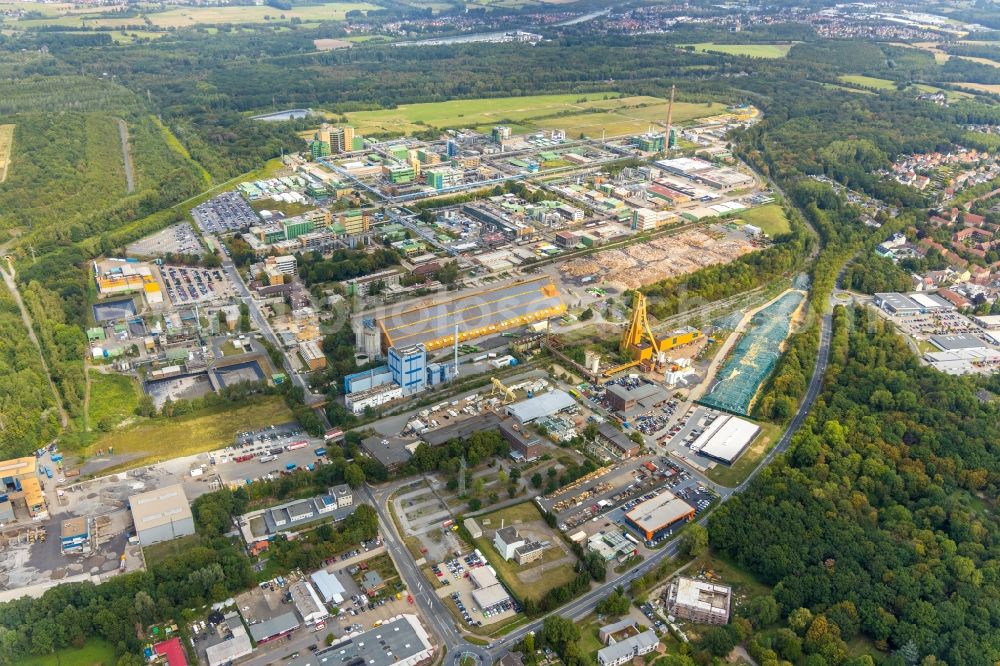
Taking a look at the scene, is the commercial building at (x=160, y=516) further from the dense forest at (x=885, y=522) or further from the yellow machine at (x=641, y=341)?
the yellow machine at (x=641, y=341)

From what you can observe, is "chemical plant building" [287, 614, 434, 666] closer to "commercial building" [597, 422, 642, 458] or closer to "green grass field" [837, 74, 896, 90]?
Result: "commercial building" [597, 422, 642, 458]

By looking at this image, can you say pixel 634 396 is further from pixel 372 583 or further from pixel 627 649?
pixel 372 583

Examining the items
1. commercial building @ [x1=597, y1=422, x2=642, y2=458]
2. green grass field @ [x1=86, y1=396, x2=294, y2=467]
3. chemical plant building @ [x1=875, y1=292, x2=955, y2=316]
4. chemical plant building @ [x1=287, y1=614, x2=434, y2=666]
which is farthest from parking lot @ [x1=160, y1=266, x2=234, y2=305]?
chemical plant building @ [x1=875, y1=292, x2=955, y2=316]

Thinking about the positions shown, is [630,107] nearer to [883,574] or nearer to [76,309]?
[76,309]

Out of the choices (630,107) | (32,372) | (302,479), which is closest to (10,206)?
(32,372)

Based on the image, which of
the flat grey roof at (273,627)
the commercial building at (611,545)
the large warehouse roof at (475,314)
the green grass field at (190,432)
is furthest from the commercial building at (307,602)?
the large warehouse roof at (475,314)

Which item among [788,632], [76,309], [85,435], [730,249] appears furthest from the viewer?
[730,249]
